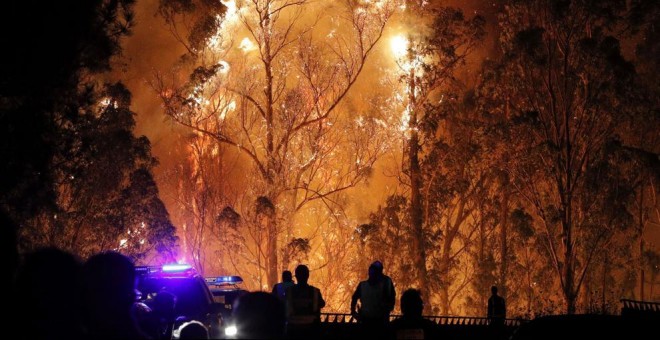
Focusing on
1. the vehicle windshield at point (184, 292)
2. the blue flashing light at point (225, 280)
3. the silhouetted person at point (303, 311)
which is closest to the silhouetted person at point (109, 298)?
the silhouetted person at point (303, 311)

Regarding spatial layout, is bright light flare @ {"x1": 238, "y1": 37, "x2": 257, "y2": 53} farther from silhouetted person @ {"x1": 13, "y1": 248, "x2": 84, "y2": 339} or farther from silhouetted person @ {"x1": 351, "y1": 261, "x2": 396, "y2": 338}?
silhouetted person @ {"x1": 13, "y1": 248, "x2": 84, "y2": 339}

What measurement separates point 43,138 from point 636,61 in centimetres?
3656

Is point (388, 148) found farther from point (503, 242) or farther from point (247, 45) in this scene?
point (247, 45)

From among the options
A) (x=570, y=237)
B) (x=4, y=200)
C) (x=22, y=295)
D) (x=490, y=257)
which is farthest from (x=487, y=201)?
(x=22, y=295)

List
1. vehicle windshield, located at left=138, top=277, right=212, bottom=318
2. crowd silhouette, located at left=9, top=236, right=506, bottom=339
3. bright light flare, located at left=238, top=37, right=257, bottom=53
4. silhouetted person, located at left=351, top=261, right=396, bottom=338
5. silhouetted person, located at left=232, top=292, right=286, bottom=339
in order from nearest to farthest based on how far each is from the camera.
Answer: crowd silhouette, located at left=9, top=236, right=506, bottom=339 < silhouetted person, located at left=232, top=292, right=286, bottom=339 < silhouetted person, located at left=351, top=261, right=396, bottom=338 < vehicle windshield, located at left=138, top=277, right=212, bottom=318 < bright light flare, located at left=238, top=37, right=257, bottom=53

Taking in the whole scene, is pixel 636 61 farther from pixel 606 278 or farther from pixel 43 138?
pixel 43 138

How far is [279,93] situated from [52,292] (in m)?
28.9

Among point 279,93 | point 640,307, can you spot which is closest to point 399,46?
point 279,93

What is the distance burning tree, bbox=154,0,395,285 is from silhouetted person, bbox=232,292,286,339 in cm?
2573

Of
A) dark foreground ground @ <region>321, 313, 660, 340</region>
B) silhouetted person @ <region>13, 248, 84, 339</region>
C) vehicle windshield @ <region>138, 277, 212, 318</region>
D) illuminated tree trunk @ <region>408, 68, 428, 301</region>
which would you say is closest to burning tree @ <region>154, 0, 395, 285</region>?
illuminated tree trunk @ <region>408, 68, 428, 301</region>

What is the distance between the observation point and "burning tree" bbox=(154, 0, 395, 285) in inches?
1257

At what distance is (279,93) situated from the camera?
33.1 meters

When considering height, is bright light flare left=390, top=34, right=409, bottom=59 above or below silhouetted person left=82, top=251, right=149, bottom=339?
above

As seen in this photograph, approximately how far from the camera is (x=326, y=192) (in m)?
34.9
